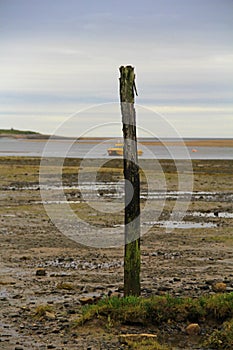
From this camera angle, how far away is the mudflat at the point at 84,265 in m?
9.75

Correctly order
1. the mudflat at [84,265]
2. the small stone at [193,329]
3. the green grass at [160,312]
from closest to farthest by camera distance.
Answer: the small stone at [193,329]
the mudflat at [84,265]
the green grass at [160,312]

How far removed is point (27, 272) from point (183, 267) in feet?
10.3

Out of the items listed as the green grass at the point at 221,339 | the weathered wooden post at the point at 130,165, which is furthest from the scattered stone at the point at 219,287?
the green grass at the point at 221,339

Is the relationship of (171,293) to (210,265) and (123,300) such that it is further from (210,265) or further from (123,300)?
(210,265)

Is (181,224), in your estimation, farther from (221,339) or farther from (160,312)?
(221,339)

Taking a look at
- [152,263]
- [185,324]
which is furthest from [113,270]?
[185,324]

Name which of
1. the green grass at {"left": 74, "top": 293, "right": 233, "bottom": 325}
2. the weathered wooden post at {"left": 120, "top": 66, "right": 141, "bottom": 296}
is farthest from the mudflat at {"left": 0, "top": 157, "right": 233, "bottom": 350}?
the weathered wooden post at {"left": 120, "top": 66, "right": 141, "bottom": 296}

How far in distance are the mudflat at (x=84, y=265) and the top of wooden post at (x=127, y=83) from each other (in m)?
3.12

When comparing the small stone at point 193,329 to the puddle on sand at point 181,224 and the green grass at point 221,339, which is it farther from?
the puddle on sand at point 181,224

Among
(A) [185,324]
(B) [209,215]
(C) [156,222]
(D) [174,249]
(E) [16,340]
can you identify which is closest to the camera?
(E) [16,340]

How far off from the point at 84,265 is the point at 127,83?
5.29m

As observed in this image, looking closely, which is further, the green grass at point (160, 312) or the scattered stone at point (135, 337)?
the green grass at point (160, 312)

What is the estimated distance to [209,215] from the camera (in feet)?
79.9

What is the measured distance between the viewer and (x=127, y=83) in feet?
34.7
